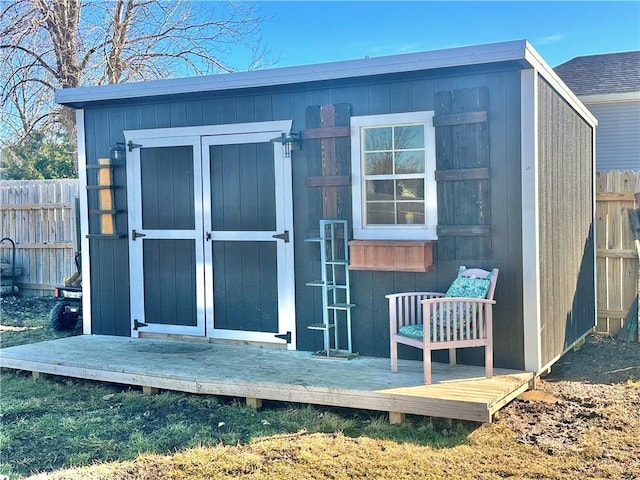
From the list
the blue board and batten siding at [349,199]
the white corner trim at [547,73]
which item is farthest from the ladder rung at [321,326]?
the white corner trim at [547,73]

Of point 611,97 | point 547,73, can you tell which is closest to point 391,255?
point 547,73

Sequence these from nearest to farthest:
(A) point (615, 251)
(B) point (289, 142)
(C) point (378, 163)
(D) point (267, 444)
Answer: (D) point (267, 444), (C) point (378, 163), (B) point (289, 142), (A) point (615, 251)

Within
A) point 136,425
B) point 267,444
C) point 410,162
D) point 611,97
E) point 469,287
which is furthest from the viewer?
point 611,97

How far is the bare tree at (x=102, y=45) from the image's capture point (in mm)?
11469

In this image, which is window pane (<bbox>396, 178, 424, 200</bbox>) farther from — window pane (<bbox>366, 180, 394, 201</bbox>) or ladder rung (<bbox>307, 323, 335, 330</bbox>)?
ladder rung (<bbox>307, 323, 335, 330</bbox>)

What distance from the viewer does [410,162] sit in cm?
516

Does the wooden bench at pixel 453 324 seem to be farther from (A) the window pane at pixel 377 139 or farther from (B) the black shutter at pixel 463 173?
(A) the window pane at pixel 377 139

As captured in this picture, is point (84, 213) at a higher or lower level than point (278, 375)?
higher

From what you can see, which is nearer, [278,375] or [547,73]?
[278,375]

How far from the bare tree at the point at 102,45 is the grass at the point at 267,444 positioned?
8245mm

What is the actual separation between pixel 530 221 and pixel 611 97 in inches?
289

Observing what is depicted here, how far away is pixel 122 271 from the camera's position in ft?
20.9

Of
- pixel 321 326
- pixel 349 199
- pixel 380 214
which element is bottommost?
pixel 321 326

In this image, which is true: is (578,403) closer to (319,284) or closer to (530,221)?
Answer: (530,221)
